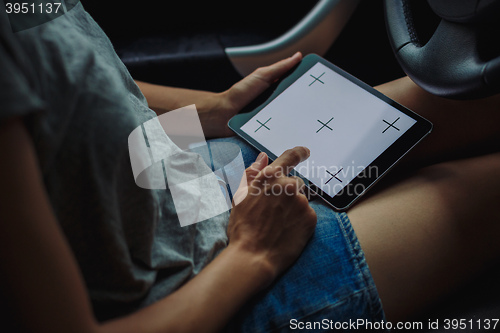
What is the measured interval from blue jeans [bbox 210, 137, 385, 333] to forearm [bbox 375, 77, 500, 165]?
0.79ft

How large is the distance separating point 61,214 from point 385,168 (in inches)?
18.0

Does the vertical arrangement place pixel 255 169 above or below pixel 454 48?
below

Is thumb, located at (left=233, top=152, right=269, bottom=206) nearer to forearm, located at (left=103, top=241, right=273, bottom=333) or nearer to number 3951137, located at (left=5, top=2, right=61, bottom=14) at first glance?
forearm, located at (left=103, top=241, right=273, bottom=333)

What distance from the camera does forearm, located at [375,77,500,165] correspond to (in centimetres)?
64

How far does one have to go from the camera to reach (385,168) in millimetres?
589

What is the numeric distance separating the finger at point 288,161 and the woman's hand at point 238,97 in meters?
0.21

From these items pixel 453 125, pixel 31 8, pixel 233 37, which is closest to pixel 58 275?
pixel 31 8

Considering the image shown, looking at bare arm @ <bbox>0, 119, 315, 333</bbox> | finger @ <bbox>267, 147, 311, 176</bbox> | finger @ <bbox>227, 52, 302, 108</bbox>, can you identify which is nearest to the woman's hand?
finger @ <bbox>227, 52, 302, 108</bbox>

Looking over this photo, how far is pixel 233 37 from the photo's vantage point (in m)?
0.95

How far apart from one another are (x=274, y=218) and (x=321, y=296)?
4.7 inches

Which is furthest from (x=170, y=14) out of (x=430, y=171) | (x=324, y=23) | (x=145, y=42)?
(x=430, y=171)

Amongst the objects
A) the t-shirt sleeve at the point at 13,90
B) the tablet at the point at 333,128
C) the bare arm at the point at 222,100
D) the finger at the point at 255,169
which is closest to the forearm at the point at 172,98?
the bare arm at the point at 222,100

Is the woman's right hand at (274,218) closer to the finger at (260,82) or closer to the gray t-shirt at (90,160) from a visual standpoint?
the gray t-shirt at (90,160)

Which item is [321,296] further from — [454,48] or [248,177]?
[454,48]
